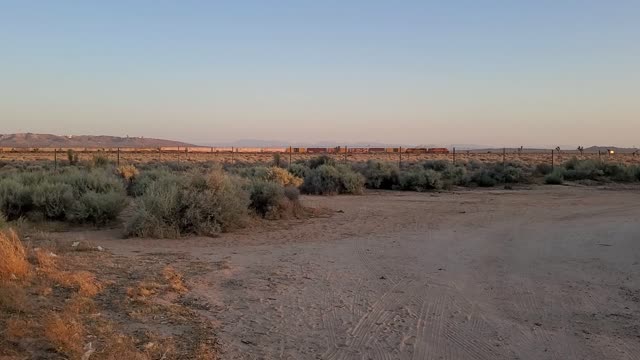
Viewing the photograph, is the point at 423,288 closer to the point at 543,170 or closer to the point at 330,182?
the point at 330,182

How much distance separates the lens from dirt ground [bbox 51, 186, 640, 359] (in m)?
6.85

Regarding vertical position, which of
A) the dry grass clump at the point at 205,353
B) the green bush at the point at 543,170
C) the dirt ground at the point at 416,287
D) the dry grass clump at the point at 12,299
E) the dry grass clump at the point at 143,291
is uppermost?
the green bush at the point at 543,170

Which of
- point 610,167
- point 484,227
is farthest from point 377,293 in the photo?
point 610,167

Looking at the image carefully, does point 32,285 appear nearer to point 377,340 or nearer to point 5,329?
point 5,329

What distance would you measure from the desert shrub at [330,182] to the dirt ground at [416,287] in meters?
10.4

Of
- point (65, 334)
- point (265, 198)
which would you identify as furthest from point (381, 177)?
point (65, 334)

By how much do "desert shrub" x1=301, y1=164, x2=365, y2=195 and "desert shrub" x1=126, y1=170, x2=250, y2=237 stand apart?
1208cm

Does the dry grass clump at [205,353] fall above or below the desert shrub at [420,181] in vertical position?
below

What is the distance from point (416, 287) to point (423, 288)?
13 cm

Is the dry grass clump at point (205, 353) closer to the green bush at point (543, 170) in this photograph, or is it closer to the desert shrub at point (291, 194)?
the desert shrub at point (291, 194)

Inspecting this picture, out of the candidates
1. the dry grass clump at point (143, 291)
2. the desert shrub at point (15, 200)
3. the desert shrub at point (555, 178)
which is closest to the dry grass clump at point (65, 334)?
the dry grass clump at point (143, 291)

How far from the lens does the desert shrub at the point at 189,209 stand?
14.9 metres

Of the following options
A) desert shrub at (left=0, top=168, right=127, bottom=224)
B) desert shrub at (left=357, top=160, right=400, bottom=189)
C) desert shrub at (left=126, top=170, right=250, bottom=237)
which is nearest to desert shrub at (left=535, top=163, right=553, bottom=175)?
desert shrub at (left=357, top=160, right=400, bottom=189)

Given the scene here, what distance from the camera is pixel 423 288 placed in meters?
9.59
